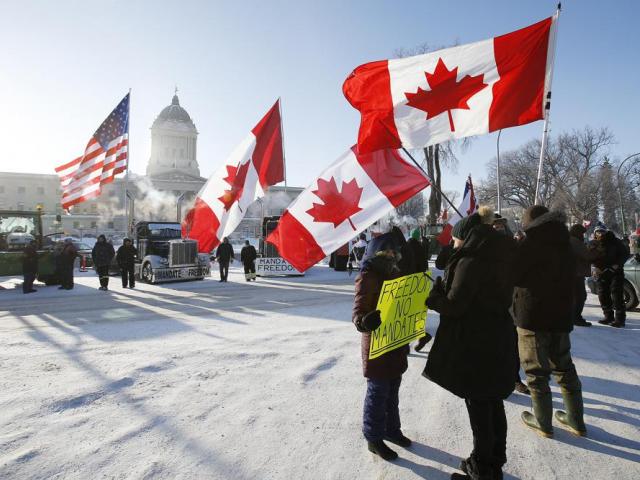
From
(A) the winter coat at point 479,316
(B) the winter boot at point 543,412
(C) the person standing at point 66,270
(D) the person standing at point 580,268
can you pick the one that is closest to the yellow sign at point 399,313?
(A) the winter coat at point 479,316

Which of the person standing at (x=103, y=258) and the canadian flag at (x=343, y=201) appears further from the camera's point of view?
the person standing at (x=103, y=258)

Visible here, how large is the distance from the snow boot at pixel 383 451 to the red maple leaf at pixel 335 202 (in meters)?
2.85

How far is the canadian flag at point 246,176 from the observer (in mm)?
8703

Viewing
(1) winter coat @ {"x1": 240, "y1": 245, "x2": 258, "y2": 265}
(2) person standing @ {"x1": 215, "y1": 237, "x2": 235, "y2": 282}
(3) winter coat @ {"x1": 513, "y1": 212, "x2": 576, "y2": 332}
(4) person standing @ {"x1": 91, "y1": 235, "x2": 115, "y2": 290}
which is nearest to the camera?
(3) winter coat @ {"x1": 513, "y1": 212, "x2": 576, "y2": 332}

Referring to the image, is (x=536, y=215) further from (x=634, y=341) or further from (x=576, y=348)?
(x=634, y=341)

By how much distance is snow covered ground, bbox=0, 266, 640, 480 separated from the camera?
306 cm

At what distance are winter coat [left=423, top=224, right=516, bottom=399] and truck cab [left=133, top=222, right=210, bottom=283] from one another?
524 inches

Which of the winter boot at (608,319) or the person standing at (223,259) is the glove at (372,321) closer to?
the winter boot at (608,319)

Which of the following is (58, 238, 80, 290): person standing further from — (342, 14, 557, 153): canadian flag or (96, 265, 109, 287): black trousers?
(342, 14, 557, 153): canadian flag

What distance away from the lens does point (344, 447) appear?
3.30 m

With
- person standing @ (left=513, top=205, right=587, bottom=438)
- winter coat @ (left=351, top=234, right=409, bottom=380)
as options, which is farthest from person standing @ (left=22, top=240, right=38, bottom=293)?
person standing @ (left=513, top=205, right=587, bottom=438)

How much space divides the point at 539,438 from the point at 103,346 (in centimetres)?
578

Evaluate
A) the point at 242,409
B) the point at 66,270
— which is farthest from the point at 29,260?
the point at 242,409

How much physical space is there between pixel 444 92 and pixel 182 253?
40.2 ft
